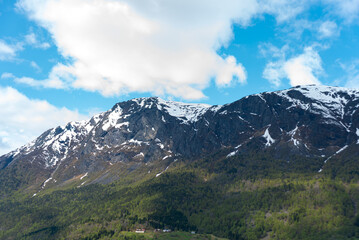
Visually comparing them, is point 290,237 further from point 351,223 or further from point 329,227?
point 351,223

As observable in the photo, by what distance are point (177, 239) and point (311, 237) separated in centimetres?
9272

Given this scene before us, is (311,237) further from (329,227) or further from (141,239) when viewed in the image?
(141,239)

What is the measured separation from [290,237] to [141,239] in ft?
351

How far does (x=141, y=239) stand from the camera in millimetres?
199375

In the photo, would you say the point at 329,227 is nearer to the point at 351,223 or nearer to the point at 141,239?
the point at 351,223

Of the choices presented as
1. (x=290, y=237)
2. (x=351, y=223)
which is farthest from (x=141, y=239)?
(x=351, y=223)

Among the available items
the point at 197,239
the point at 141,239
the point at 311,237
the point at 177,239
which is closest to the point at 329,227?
the point at 311,237

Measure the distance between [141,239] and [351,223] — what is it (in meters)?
150

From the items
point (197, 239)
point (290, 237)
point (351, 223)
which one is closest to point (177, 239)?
point (197, 239)

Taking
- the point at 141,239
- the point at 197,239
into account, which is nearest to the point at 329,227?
the point at 197,239

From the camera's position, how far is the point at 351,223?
197 m

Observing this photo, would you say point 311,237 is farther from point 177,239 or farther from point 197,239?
point 177,239

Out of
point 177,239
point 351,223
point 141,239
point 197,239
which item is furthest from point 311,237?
point 141,239

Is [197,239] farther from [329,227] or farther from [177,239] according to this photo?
[329,227]
